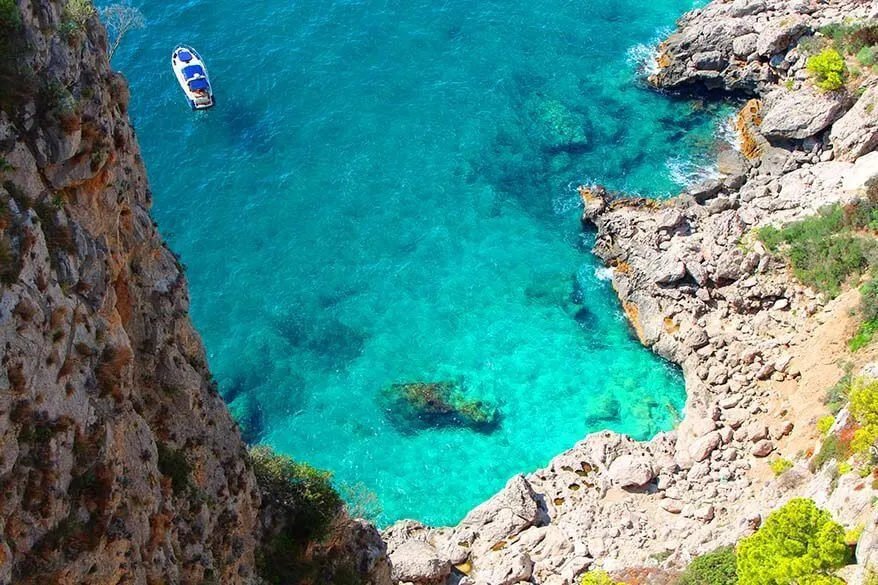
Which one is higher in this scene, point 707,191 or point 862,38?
point 862,38

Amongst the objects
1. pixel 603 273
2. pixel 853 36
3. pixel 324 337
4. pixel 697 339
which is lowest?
pixel 697 339

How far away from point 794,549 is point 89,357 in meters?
24.5

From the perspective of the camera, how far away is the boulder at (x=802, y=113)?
185ft

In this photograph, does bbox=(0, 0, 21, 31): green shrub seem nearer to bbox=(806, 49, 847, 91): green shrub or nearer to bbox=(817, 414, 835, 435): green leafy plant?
bbox=(817, 414, 835, 435): green leafy plant

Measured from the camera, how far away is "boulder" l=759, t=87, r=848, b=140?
56375mm

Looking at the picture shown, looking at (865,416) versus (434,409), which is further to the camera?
(434,409)

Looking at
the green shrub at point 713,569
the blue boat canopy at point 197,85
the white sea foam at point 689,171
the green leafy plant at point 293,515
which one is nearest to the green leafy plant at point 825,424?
the green shrub at point 713,569

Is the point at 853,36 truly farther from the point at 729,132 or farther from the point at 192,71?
A: the point at 192,71

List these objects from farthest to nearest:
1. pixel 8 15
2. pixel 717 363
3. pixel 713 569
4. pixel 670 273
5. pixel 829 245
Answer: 1. pixel 670 273
2. pixel 717 363
3. pixel 829 245
4. pixel 713 569
5. pixel 8 15

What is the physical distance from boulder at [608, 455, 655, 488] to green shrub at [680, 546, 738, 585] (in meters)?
8.58

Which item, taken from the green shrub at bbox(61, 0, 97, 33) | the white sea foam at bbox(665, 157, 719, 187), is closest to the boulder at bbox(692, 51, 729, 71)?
the white sea foam at bbox(665, 157, 719, 187)

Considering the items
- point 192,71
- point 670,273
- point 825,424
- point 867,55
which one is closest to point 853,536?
point 825,424

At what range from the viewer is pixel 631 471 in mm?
44875

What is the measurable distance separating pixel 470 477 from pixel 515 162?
25.4 metres
